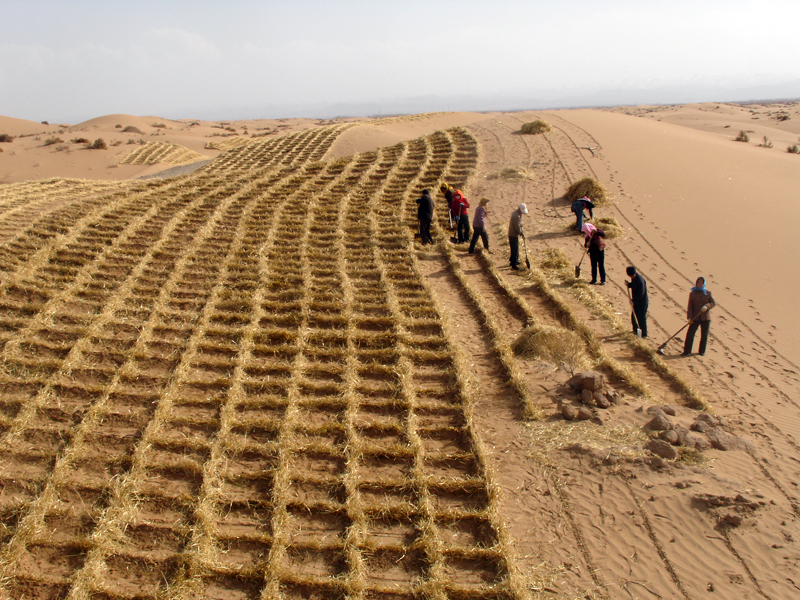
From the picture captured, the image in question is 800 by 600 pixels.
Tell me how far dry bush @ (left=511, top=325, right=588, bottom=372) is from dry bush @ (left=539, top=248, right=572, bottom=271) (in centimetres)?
317

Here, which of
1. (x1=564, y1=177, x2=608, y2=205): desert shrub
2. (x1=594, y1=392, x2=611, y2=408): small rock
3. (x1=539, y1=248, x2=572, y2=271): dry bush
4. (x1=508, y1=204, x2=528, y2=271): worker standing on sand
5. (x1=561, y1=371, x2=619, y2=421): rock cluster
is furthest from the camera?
(x1=564, y1=177, x2=608, y2=205): desert shrub

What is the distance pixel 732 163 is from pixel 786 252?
21.2ft

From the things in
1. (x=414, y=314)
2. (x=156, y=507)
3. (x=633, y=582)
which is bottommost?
(x=633, y=582)

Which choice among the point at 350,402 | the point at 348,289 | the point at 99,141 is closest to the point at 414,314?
the point at 348,289

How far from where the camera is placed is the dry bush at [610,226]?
11312 mm

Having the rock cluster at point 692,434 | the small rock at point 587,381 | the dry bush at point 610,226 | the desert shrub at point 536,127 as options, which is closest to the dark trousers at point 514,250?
the dry bush at point 610,226

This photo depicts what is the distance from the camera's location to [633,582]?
392 cm

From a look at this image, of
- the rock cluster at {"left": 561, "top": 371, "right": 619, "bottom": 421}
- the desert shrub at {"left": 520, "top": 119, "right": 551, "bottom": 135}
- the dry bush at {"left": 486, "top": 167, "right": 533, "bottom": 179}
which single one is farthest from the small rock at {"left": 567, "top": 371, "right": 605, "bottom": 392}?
the desert shrub at {"left": 520, "top": 119, "right": 551, "bottom": 135}

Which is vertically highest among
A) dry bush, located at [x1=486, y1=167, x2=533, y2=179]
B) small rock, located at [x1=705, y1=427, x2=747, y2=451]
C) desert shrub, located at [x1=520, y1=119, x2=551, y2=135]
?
desert shrub, located at [x1=520, y1=119, x2=551, y2=135]

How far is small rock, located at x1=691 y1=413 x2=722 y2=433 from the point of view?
5.37 m

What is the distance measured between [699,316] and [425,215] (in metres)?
5.13

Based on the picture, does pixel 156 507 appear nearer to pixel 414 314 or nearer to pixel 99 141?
pixel 414 314

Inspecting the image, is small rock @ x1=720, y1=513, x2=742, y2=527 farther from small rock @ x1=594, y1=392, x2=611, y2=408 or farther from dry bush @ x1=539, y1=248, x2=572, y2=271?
dry bush @ x1=539, y1=248, x2=572, y2=271

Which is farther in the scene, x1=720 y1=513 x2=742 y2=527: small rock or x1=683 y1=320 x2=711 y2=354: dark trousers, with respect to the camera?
x1=683 y1=320 x2=711 y2=354: dark trousers
